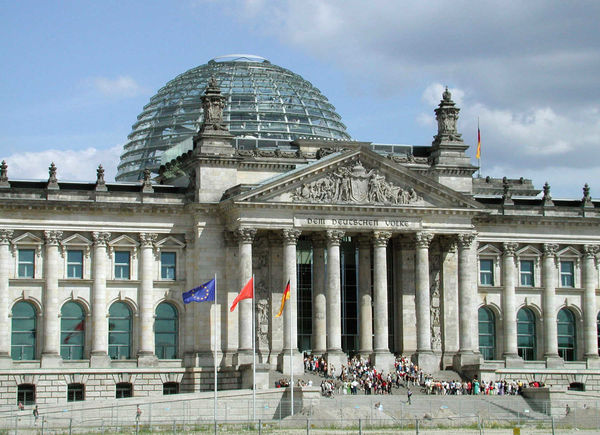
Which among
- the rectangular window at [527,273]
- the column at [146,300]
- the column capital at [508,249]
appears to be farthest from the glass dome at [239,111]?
the rectangular window at [527,273]

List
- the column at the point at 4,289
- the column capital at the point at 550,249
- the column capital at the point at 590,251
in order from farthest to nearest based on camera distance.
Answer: the column capital at the point at 590,251
the column capital at the point at 550,249
the column at the point at 4,289

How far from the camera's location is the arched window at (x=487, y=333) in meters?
96.4

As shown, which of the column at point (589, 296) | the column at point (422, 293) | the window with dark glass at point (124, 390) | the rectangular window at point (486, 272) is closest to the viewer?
the window with dark glass at point (124, 390)

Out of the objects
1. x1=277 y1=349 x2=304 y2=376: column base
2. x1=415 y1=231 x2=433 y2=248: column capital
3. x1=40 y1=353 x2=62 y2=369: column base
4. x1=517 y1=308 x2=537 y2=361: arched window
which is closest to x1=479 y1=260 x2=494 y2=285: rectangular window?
x1=517 y1=308 x2=537 y2=361: arched window

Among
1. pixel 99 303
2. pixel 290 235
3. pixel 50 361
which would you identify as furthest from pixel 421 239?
pixel 50 361

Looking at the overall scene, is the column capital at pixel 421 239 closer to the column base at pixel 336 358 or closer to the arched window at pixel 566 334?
the column base at pixel 336 358

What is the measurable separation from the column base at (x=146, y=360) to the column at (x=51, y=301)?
5.42 metres

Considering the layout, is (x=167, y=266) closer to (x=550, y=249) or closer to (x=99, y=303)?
(x=99, y=303)

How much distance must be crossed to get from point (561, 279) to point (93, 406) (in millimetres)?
40271

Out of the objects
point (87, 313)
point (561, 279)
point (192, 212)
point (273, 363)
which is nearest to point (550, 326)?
point (561, 279)

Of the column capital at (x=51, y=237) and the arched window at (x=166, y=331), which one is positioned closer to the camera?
the column capital at (x=51, y=237)

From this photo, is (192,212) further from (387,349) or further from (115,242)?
(387,349)

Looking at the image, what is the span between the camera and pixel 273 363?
87812 millimetres

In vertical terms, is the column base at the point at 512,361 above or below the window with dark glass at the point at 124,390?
above
